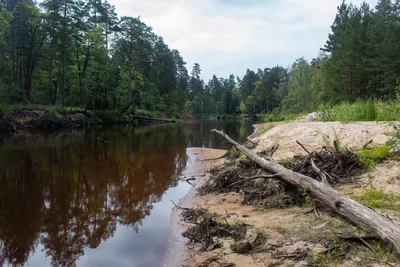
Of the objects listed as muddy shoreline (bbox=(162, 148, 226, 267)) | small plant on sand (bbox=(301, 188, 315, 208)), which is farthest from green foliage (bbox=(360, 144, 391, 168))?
muddy shoreline (bbox=(162, 148, 226, 267))

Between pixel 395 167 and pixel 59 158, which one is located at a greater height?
pixel 395 167

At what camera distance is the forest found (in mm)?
26875

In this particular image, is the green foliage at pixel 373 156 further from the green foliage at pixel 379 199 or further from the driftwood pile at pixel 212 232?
the driftwood pile at pixel 212 232

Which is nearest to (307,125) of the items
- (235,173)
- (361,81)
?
(235,173)

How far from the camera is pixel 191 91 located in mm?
101250

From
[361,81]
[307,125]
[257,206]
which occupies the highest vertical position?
[361,81]

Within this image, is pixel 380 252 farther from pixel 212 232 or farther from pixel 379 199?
pixel 212 232

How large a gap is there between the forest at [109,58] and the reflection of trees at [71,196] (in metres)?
15.1

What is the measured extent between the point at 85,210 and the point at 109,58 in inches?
1488

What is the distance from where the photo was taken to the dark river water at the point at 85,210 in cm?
480

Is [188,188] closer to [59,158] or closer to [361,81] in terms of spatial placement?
[59,158]

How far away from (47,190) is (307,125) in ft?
30.0

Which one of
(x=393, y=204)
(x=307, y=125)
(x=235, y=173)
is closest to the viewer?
(x=393, y=204)

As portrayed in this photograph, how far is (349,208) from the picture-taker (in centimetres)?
394
